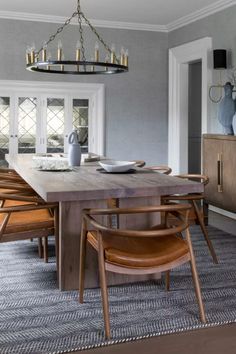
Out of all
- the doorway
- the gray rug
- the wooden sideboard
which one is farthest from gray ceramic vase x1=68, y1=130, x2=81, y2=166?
the doorway

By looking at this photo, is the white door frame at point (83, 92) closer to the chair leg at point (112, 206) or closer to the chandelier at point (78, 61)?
the chandelier at point (78, 61)

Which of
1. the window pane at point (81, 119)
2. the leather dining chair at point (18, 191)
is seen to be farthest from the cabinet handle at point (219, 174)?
the window pane at point (81, 119)

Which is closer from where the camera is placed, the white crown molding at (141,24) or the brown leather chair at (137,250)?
the brown leather chair at (137,250)

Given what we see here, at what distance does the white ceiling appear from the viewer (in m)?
5.46

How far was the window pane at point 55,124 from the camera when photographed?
6457mm

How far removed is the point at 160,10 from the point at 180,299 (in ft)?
14.0

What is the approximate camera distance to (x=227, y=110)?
5.04 metres

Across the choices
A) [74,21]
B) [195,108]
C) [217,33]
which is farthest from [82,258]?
[195,108]

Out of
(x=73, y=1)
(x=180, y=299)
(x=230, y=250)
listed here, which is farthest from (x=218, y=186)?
(x=73, y=1)

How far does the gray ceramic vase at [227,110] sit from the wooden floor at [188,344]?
3.05 m

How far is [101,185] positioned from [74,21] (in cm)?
425

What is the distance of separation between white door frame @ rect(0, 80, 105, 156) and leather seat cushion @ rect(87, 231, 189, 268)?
404 cm

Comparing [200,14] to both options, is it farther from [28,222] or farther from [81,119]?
[28,222]

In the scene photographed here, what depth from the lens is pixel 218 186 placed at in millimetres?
4688
